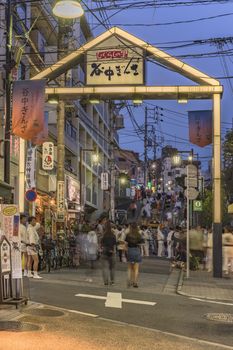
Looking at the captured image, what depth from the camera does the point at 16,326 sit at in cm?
866

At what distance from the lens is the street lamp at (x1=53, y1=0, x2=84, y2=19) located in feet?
37.8

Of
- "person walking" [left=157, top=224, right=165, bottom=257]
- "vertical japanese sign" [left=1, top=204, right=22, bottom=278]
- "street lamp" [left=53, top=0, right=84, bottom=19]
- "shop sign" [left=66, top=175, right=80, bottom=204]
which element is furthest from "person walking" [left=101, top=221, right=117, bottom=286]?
"shop sign" [left=66, top=175, right=80, bottom=204]

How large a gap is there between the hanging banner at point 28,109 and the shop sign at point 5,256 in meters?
7.71

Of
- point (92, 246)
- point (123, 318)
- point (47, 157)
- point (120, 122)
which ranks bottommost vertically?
point (123, 318)

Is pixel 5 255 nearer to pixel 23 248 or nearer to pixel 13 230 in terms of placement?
pixel 13 230

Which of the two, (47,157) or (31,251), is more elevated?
(47,157)

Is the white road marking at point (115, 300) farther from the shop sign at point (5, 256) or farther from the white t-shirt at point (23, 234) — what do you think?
the white t-shirt at point (23, 234)

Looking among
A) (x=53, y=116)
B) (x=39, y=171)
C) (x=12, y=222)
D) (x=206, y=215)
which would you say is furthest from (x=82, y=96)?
(x=206, y=215)

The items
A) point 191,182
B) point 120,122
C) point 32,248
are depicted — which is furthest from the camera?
point 120,122

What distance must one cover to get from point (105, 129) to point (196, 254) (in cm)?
4837

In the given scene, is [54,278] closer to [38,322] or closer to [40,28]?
[38,322]

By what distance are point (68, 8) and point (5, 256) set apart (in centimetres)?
541

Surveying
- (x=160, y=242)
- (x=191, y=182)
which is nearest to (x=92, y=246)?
(x=191, y=182)

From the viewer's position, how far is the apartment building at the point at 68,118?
2620 cm
